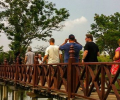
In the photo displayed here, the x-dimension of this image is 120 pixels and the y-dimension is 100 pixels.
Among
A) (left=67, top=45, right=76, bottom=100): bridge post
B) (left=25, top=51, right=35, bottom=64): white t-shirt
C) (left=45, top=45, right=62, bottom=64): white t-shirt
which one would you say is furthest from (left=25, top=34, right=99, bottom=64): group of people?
(left=25, top=51, right=35, bottom=64): white t-shirt

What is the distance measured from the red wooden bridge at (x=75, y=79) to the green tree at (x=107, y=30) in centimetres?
2882

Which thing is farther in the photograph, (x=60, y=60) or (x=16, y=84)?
(x=16, y=84)

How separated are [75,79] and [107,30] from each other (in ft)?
111

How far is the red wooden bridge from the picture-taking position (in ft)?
19.2

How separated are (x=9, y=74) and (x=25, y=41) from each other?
13.8 metres

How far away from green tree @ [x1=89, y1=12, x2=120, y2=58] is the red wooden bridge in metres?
28.8

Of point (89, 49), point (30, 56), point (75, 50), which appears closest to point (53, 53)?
point (75, 50)

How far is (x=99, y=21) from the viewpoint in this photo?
42.3 m

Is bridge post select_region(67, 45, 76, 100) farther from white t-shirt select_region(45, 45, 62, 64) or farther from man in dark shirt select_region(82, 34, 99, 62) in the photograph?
white t-shirt select_region(45, 45, 62, 64)

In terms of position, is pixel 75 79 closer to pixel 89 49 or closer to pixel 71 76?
pixel 71 76

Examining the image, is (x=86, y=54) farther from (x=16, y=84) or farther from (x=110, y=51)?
(x=110, y=51)

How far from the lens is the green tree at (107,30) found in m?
40.1

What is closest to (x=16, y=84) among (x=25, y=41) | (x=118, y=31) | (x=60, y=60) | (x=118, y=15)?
(x=60, y=60)

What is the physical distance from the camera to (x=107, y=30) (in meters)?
40.4
